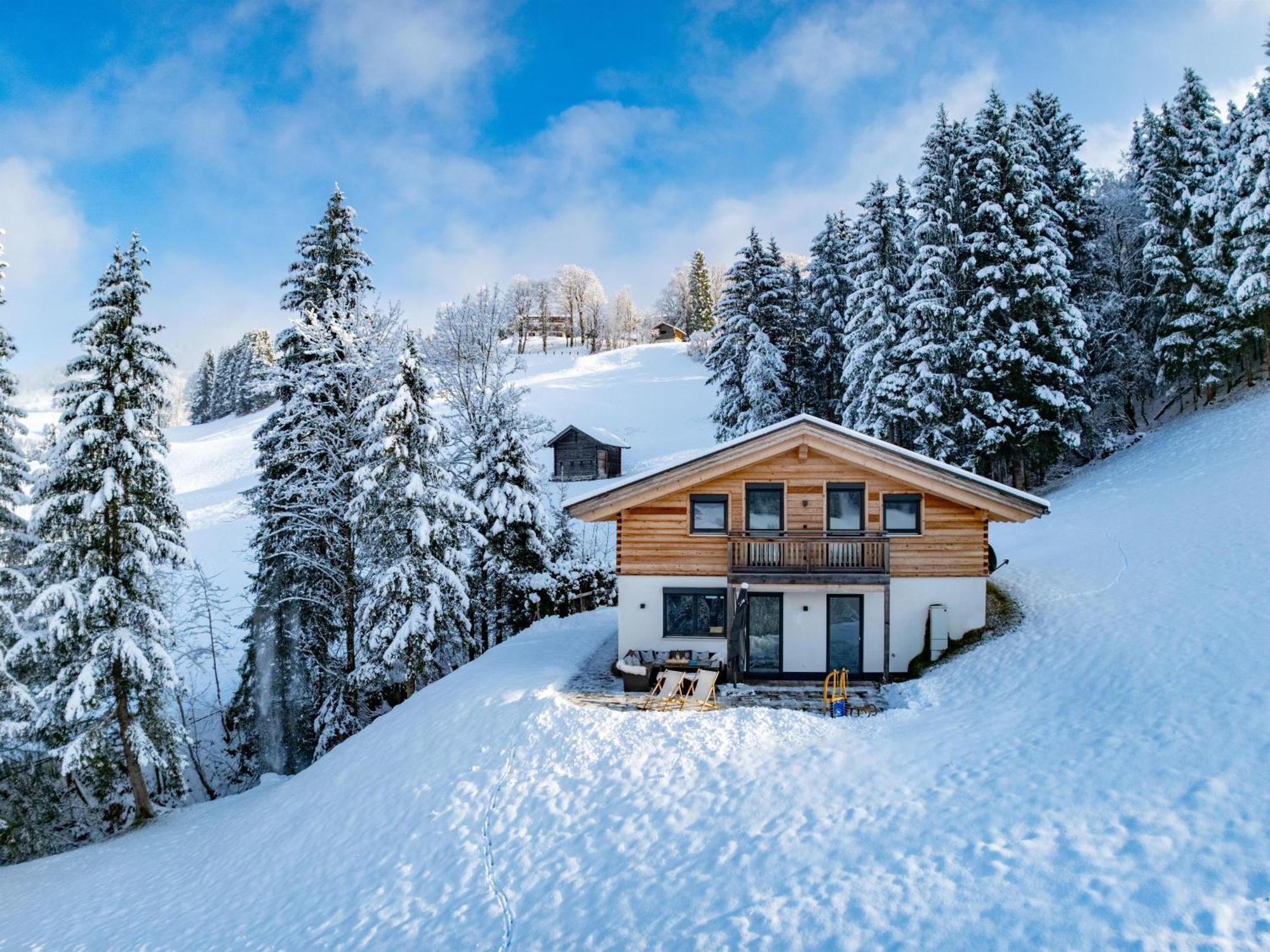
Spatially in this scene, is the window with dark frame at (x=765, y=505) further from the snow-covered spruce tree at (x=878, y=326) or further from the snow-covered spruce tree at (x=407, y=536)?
the snow-covered spruce tree at (x=878, y=326)

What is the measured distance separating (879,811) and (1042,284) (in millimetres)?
25101

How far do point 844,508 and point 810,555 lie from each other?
1.74 meters

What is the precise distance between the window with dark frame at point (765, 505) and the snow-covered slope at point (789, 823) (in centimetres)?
500

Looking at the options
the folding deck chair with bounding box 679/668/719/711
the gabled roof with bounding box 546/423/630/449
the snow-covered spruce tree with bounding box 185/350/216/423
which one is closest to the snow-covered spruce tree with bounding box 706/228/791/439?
the gabled roof with bounding box 546/423/630/449

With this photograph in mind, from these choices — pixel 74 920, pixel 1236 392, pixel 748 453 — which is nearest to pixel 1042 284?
pixel 1236 392

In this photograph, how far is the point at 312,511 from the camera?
19156 mm

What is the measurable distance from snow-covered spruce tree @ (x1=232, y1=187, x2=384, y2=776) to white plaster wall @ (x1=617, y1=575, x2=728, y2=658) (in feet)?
24.2

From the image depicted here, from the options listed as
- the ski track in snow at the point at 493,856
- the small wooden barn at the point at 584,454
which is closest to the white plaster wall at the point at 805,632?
the ski track in snow at the point at 493,856

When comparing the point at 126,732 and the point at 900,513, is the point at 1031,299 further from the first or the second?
the point at 126,732

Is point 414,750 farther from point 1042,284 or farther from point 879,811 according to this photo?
point 1042,284

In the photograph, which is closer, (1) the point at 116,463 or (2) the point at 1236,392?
(1) the point at 116,463

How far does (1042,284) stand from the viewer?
89.1 feet

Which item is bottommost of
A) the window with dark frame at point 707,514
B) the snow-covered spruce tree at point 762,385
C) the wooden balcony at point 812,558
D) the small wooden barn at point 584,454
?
the wooden balcony at point 812,558

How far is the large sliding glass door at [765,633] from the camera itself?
56.8 ft
